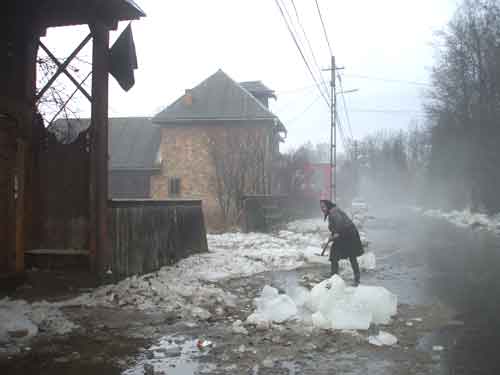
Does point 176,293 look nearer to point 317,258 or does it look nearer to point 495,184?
point 317,258

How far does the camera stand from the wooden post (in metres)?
7.36

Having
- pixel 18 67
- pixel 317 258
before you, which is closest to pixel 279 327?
pixel 18 67

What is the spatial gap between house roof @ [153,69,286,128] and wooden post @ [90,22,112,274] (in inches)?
973

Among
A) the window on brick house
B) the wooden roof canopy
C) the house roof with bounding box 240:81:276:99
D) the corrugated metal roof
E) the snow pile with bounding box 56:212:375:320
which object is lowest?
the snow pile with bounding box 56:212:375:320

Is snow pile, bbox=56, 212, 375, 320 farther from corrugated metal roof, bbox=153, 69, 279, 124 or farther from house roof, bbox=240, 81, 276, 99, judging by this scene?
house roof, bbox=240, 81, 276, 99

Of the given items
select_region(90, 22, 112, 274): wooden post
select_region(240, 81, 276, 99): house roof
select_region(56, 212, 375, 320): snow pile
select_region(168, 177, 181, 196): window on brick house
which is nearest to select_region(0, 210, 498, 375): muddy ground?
select_region(56, 212, 375, 320): snow pile

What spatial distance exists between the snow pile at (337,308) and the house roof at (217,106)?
25562 mm

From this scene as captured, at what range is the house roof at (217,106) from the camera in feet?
108

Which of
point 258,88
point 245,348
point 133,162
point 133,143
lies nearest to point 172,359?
point 245,348

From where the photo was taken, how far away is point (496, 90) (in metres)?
31.3

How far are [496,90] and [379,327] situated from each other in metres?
29.9

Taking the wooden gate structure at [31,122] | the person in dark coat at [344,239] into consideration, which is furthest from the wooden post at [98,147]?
the person in dark coat at [344,239]

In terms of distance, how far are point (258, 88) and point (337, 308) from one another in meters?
32.9

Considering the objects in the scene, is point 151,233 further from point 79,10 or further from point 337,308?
point 337,308
